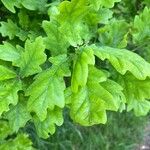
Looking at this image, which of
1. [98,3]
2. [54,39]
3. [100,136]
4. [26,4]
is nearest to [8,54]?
[54,39]

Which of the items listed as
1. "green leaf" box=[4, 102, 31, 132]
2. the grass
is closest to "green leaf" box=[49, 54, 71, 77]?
"green leaf" box=[4, 102, 31, 132]

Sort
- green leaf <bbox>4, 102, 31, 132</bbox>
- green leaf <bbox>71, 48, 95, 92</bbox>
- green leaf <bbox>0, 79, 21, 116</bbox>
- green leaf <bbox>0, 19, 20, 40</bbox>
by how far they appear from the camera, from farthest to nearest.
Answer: green leaf <bbox>0, 19, 20, 40</bbox>, green leaf <bbox>4, 102, 31, 132</bbox>, green leaf <bbox>0, 79, 21, 116</bbox>, green leaf <bbox>71, 48, 95, 92</bbox>

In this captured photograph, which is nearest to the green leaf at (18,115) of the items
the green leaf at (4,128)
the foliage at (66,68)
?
the foliage at (66,68)

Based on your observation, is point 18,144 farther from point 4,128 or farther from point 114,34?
point 114,34

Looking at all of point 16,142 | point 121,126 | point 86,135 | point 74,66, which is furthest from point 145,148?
point 74,66

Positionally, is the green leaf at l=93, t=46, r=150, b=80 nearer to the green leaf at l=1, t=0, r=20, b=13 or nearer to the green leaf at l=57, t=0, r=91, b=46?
the green leaf at l=57, t=0, r=91, b=46
